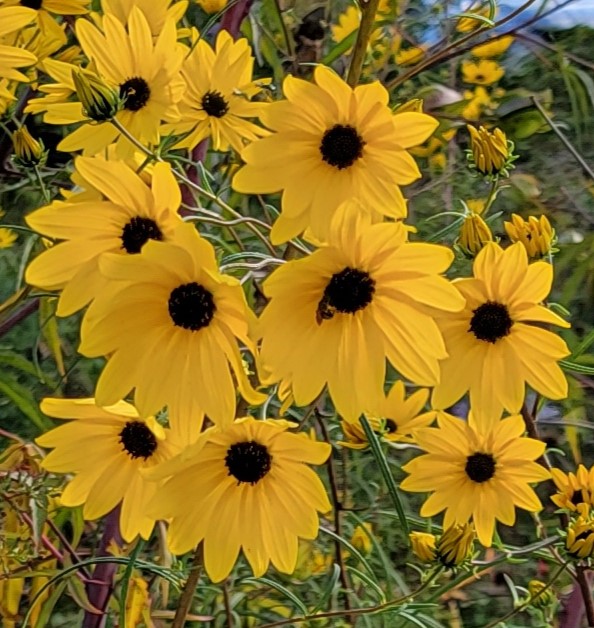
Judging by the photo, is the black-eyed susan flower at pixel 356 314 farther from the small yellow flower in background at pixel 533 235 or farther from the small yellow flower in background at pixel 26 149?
the small yellow flower in background at pixel 26 149

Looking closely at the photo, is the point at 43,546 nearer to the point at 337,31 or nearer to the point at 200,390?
the point at 200,390

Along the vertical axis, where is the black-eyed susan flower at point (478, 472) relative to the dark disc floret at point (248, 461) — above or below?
below

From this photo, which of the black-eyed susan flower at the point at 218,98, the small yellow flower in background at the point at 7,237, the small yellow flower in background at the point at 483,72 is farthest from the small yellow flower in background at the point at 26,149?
the small yellow flower in background at the point at 483,72

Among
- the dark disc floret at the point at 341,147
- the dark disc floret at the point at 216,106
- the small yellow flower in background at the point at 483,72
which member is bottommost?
the small yellow flower in background at the point at 483,72

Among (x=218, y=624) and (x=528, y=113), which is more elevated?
(x=528, y=113)

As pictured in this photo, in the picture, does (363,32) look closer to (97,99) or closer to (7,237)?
(97,99)

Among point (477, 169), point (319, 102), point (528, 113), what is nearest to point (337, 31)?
point (528, 113)
